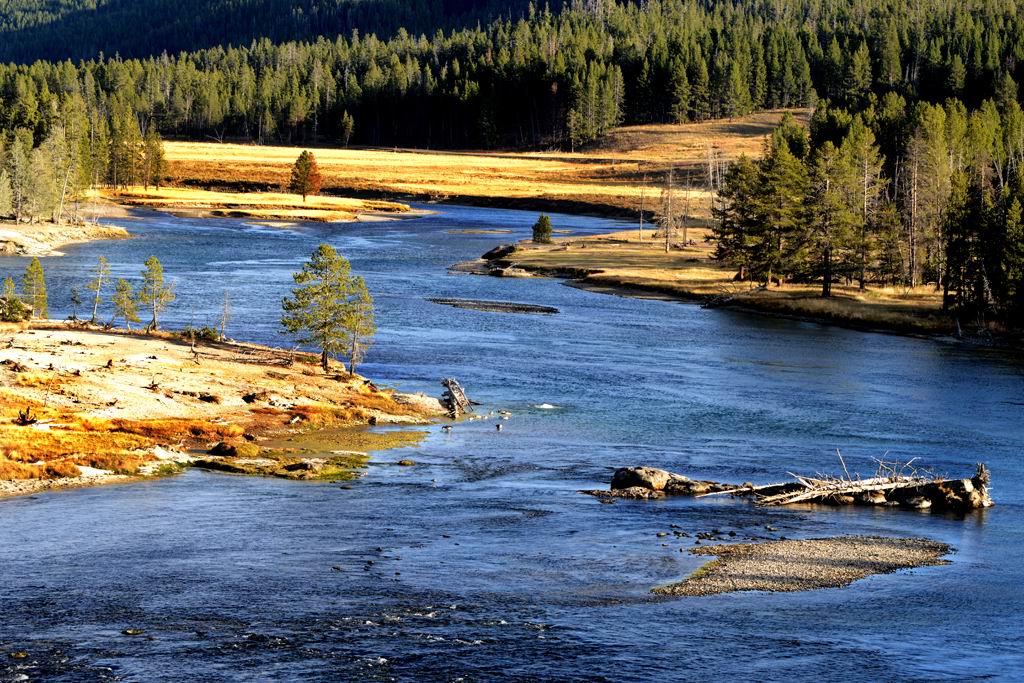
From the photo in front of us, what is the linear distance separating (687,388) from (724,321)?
1191 inches

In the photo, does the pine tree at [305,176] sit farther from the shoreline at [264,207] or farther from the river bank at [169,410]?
the river bank at [169,410]

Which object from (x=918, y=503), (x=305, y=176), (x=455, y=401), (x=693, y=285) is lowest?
(x=918, y=503)

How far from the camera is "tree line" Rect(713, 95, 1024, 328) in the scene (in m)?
96.3

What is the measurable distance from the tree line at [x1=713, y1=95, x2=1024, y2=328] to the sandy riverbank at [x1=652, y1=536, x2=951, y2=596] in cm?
5609

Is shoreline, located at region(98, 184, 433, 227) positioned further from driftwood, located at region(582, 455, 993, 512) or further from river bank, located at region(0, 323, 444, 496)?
driftwood, located at region(582, 455, 993, 512)

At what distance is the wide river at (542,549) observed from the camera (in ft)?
109

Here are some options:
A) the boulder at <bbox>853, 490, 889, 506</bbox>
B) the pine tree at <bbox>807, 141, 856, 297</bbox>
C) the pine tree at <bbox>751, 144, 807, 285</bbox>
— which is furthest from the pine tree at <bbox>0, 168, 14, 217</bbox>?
the boulder at <bbox>853, 490, 889, 506</bbox>

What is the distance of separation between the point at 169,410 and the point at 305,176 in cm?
13730

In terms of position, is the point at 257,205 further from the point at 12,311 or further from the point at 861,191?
the point at 12,311

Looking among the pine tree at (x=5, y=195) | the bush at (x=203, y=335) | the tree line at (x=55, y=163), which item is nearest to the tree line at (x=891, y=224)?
the bush at (x=203, y=335)

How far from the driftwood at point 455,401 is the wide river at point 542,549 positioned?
1.97 metres

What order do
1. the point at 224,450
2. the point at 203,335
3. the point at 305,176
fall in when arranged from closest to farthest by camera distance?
the point at 224,450, the point at 203,335, the point at 305,176

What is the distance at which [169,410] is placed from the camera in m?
60.2

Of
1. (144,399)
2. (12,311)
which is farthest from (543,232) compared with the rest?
(144,399)
